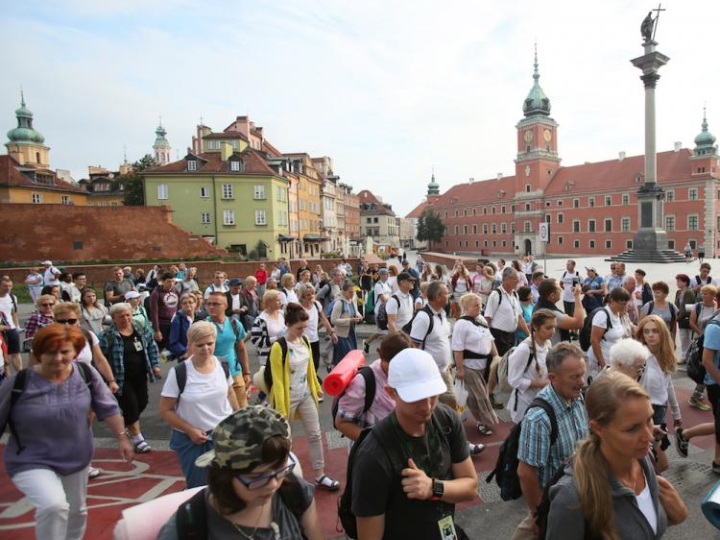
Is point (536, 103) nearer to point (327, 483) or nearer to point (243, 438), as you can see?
point (327, 483)

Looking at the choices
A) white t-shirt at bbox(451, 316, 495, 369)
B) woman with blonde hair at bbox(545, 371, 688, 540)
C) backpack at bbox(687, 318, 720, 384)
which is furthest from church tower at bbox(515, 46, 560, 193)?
woman with blonde hair at bbox(545, 371, 688, 540)

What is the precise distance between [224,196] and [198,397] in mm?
45784

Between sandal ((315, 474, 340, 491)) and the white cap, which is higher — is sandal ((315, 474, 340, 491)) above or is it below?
below

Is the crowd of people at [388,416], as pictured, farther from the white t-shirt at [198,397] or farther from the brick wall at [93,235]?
the brick wall at [93,235]

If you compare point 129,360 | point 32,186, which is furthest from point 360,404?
point 32,186

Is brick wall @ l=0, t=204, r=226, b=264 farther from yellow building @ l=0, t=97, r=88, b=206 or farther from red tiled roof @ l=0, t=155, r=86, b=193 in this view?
red tiled roof @ l=0, t=155, r=86, b=193

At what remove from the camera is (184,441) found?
12.1 ft

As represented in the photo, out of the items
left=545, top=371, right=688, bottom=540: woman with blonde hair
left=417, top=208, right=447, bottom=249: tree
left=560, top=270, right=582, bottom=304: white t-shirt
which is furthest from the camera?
left=417, top=208, right=447, bottom=249: tree

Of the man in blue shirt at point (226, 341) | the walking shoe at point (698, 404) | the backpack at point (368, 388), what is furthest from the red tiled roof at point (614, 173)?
the backpack at point (368, 388)

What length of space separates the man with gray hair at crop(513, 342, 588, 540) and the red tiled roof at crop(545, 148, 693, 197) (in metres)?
78.8

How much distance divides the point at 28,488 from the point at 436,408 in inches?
111

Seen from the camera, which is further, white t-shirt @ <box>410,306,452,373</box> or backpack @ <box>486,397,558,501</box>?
white t-shirt @ <box>410,306,452,373</box>

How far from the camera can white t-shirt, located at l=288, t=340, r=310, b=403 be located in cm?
464

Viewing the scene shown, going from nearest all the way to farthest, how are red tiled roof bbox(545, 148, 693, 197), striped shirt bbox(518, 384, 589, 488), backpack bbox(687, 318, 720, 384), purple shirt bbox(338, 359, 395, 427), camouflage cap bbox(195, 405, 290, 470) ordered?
1. camouflage cap bbox(195, 405, 290, 470)
2. striped shirt bbox(518, 384, 589, 488)
3. purple shirt bbox(338, 359, 395, 427)
4. backpack bbox(687, 318, 720, 384)
5. red tiled roof bbox(545, 148, 693, 197)
